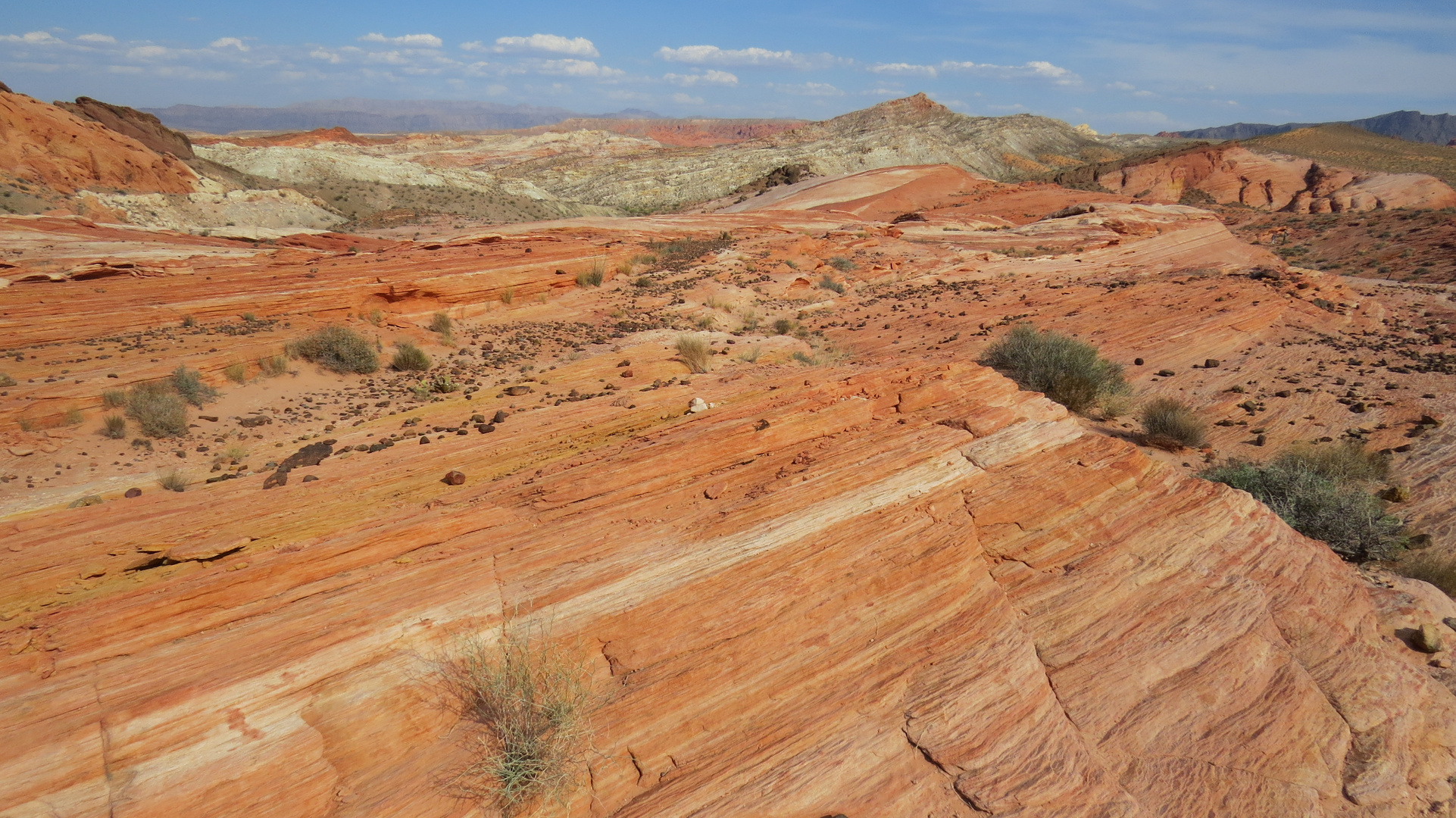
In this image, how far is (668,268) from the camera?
19.7m

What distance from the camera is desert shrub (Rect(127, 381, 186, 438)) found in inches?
331

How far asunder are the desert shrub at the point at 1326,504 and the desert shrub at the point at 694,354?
22.5ft

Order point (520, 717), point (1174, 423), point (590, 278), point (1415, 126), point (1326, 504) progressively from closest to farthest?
point (520, 717) < point (1326, 504) < point (1174, 423) < point (590, 278) < point (1415, 126)

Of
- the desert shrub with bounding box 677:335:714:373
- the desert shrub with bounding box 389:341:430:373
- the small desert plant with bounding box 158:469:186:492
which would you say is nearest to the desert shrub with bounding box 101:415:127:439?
the small desert plant with bounding box 158:469:186:492

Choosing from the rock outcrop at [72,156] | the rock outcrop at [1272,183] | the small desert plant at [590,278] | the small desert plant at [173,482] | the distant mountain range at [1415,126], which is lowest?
the small desert plant at [173,482]

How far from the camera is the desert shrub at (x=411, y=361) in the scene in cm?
1165

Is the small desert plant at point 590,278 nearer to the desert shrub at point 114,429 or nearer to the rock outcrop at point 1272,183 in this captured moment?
the desert shrub at point 114,429

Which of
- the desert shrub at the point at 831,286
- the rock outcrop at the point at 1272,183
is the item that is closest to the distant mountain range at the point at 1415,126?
the rock outcrop at the point at 1272,183

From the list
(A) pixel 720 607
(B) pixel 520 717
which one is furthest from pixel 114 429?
(A) pixel 720 607

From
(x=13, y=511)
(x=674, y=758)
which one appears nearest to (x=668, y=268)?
(x=13, y=511)

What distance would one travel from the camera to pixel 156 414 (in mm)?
8461

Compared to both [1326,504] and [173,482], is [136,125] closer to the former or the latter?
[173,482]

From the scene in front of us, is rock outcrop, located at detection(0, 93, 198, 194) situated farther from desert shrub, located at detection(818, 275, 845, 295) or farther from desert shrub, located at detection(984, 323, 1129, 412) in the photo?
desert shrub, located at detection(984, 323, 1129, 412)

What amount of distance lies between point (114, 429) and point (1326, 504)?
14067mm
